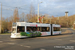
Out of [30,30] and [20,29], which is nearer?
[20,29]

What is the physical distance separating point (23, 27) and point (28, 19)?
103 ft

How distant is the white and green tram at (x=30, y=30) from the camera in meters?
17.2

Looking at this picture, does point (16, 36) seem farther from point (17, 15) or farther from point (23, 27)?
point (17, 15)

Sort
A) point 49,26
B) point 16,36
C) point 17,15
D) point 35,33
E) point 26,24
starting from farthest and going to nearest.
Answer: point 17,15 < point 49,26 < point 35,33 < point 26,24 < point 16,36

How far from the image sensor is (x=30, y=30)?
18625mm

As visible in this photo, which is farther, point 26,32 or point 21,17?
point 21,17

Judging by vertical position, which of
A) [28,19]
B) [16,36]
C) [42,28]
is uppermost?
[28,19]

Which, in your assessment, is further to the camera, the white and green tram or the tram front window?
the tram front window

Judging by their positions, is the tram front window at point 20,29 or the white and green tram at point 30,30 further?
the tram front window at point 20,29

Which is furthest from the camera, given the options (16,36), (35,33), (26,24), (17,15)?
(17,15)

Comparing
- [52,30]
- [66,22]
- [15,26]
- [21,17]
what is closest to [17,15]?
[21,17]

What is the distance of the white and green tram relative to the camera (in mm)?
17234

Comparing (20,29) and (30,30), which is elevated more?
(20,29)

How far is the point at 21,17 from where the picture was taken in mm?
47438
